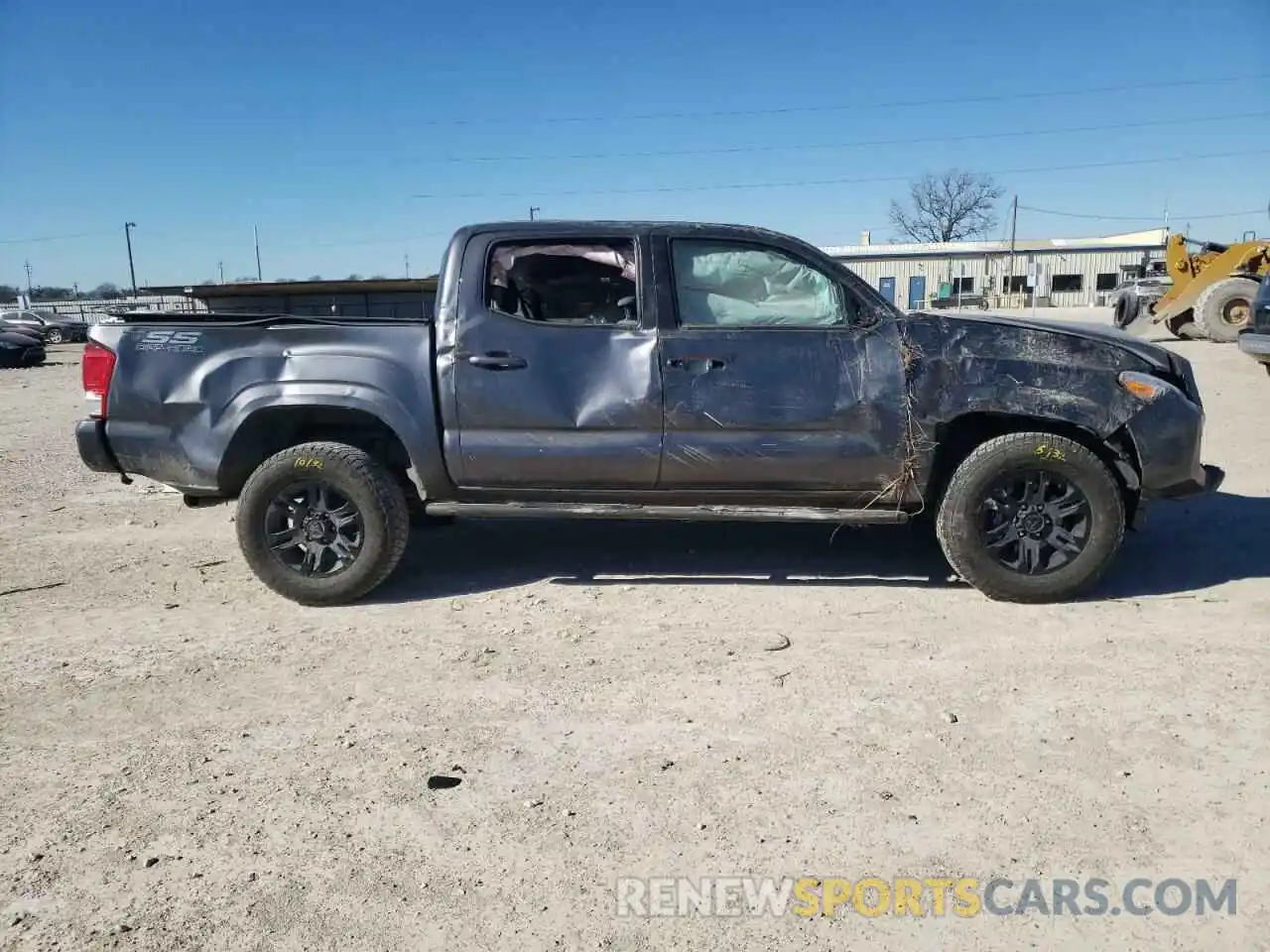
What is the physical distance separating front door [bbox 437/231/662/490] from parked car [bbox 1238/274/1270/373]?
985 centimetres

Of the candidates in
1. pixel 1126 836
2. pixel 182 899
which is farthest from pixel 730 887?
pixel 182 899

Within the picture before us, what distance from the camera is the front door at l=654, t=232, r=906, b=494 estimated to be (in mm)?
4414

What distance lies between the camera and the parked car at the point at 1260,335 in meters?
11.0

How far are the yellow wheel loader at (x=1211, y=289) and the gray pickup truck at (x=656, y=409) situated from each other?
16.3 metres

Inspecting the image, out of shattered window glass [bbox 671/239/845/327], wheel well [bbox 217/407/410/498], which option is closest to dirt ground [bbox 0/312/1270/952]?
wheel well [bbox 217/407/410/498]

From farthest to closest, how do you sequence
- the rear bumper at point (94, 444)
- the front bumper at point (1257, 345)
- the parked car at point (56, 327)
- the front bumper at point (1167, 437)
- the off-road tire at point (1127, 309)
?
1. the parked car at point (56, 327)
2. the off-road tire at point (1127, 309)
3. the front bumper at point (1257, 345)
4. the rear bumper at point (94, 444)
5. the front bumper at point (1167, 437)

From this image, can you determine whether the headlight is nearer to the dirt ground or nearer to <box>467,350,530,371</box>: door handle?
the dirt ground

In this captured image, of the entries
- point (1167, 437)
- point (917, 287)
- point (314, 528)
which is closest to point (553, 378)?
point (314, 528)

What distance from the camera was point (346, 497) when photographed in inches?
183

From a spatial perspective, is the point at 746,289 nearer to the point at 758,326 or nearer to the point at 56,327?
the point at 758,326

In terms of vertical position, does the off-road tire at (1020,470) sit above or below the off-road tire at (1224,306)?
below

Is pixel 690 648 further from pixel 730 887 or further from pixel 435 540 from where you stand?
pixel 435 540

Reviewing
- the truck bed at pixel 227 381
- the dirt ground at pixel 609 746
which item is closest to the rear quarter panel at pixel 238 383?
the truck bed at pixel 227 381

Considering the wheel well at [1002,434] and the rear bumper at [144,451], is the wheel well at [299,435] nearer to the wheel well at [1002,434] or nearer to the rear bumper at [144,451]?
the rear bumper at [144,451]
